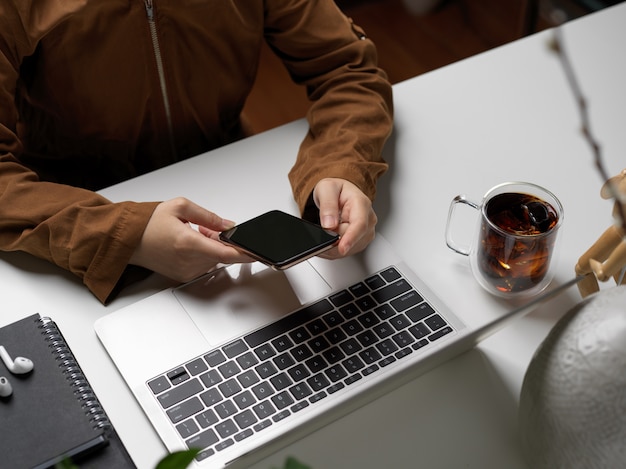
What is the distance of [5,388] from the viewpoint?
640mm

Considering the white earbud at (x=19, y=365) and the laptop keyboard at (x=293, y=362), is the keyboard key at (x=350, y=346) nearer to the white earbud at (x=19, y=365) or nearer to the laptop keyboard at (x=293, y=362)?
the laptop keyboard at (x=293, y=362)

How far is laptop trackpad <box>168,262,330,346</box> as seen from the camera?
713 mm

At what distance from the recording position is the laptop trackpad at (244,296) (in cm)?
71

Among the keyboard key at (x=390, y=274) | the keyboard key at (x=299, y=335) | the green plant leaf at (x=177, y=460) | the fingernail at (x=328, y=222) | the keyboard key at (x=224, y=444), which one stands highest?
the green plant leaf at (x=177, y=460)

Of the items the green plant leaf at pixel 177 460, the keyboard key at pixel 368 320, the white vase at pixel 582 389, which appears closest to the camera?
the green plant leaf at pixel 177 460

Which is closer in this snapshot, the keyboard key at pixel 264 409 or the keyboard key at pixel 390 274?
the keyboard key at pixel 264 409

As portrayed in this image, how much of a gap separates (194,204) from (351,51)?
1.07 feet

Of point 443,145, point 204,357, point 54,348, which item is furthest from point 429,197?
point 54,348

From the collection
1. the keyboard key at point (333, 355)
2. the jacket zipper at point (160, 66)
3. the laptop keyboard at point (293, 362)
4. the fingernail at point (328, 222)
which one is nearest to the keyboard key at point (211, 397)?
the laptop keyboard at point (293, 362)

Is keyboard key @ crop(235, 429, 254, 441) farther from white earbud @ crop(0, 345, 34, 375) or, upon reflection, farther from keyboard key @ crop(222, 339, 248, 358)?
white earbud @ crop(0, 345, 34, 375)

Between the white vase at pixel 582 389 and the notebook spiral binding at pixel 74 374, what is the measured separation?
0.35m

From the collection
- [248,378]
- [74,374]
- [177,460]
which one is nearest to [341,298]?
[248,378]

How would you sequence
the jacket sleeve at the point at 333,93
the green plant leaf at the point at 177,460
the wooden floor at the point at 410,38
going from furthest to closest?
the wooden floor at the point at 410,38, the jacket sleeve at the point at 333,93, the green plant leaf at the point at 177,460

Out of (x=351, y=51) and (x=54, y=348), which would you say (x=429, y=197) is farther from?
(x=54, y=348)
